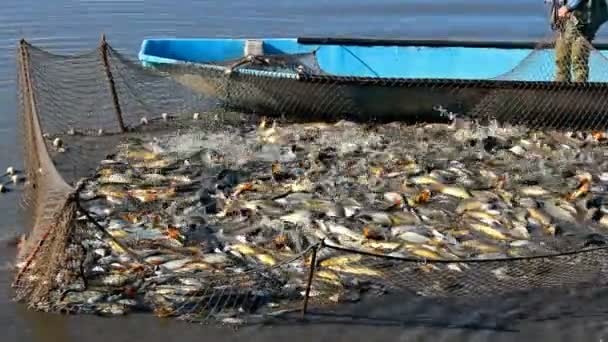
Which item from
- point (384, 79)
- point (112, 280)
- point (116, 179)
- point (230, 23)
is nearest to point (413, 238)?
point (112, 280)

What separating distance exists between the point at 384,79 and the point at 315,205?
3.17m

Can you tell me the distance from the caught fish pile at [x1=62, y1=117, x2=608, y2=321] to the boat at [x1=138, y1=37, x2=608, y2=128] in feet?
1.00

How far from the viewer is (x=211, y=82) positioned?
38.9 feet

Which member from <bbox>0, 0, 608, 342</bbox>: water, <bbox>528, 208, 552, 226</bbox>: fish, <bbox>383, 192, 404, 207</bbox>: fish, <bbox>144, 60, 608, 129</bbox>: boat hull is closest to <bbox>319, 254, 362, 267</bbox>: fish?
<bbox>0, 0, 608, 342</bbox>: water

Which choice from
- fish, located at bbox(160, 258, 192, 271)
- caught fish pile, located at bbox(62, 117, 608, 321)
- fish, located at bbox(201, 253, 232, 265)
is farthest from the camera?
fish, located at bbox(201, 253, 232, 265)

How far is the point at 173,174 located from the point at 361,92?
3.14 meters

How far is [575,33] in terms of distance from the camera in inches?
462

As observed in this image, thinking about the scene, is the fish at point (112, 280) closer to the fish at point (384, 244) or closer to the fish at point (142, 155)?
the fish at point (384, 244)

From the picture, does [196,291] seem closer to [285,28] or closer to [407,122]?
[407,122]

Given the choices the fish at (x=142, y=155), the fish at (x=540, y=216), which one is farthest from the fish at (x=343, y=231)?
the fish at (x=142, y=155)

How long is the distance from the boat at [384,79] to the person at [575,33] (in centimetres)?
31

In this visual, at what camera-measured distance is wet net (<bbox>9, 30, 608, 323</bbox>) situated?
23.2 ft

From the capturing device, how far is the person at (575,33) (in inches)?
461

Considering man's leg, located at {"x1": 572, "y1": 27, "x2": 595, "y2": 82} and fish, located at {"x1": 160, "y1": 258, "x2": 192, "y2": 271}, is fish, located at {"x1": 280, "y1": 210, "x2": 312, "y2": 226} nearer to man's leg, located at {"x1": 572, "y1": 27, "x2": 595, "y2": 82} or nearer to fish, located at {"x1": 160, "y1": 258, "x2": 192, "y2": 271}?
fish, located at {"x1": 160, "y1": 258, "x2": 192, "y2": 271}
